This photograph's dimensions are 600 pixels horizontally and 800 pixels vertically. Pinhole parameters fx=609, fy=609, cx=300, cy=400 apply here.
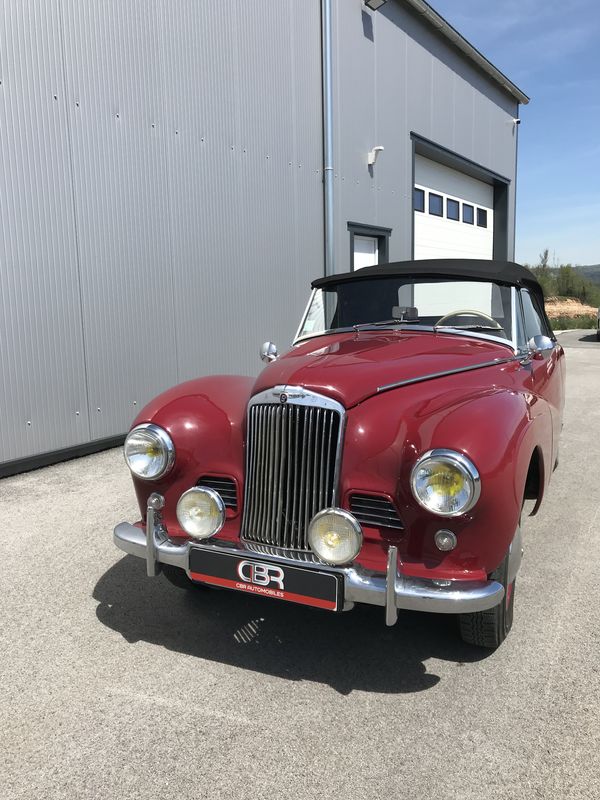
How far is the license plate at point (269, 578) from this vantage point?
231 cm

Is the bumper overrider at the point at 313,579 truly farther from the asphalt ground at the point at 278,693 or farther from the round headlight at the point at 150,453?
the asphalt ground at the point at 278,693

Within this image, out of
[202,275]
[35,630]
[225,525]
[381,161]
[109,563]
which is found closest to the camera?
[225,525]

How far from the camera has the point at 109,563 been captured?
145 inches

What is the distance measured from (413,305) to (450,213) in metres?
11.8

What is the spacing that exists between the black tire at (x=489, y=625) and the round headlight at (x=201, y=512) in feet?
3.70

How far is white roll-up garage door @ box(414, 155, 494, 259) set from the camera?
13227 mm

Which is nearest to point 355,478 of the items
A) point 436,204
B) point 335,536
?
point 335,536

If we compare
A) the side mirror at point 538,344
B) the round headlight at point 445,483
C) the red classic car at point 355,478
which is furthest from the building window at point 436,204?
the round headlight at point 445,483

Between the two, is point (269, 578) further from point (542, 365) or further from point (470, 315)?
point (542, 365)

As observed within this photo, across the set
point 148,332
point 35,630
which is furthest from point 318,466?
point 148,332

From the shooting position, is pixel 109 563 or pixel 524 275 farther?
pixel 524 275

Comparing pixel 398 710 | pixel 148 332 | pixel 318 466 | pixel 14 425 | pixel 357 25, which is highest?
pixel 357 25

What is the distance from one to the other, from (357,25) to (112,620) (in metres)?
10.1

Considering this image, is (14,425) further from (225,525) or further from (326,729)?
(326,729)
